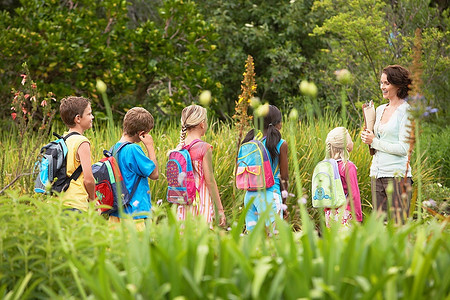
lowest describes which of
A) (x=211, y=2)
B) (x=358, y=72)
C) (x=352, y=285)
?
(x=352, y=285)

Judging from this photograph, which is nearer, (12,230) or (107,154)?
(12,230)

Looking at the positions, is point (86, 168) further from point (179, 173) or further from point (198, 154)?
point (198, 154)

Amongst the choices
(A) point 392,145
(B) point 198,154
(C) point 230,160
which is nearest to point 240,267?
(B) point 198,154

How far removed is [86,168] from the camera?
4391 mm

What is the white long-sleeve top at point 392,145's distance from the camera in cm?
518

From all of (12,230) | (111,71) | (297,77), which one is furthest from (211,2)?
(12,230)

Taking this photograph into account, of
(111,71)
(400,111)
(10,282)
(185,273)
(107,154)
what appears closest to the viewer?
(185,273)

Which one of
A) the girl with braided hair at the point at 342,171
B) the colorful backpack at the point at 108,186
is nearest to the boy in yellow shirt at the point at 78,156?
the colorful backpack at the point at 108,186

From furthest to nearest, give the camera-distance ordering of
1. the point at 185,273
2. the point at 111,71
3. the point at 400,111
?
the point at 111,71, the point at 400,111, the point at 185,273

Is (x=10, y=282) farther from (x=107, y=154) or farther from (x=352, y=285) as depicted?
(x=107, y=154)

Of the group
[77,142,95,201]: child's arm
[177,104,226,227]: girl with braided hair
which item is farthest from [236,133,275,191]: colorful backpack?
[77,142,95,201]: child's arm

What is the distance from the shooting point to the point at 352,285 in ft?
7.41

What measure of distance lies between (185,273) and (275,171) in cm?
309

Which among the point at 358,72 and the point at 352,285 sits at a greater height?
the point at 358,72
